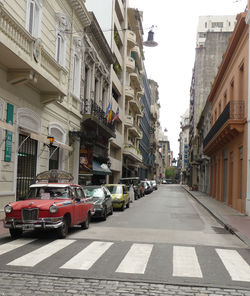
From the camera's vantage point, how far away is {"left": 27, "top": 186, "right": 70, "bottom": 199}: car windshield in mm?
11539

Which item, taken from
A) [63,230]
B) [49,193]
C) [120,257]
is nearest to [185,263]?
[120,257]

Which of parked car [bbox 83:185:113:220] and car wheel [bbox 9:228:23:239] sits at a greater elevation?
parked car [bbox 83:185:113:220]

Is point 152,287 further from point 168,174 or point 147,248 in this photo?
point 168,174

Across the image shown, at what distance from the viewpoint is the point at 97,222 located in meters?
15.3

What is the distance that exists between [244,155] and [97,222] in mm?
8770

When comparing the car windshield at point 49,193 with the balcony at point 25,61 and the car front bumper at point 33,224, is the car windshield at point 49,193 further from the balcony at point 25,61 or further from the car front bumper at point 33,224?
the balcony at point 25,61

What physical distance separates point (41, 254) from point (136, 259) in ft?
6.86

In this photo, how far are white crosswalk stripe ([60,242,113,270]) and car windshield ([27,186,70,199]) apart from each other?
91.1 inches

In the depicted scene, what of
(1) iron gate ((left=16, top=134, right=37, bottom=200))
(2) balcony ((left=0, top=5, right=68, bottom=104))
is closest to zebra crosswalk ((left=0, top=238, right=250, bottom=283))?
(1) iron gate ((left=16, top=134, right=37, bottom=200))

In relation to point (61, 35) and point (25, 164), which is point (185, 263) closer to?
point (25, 164)

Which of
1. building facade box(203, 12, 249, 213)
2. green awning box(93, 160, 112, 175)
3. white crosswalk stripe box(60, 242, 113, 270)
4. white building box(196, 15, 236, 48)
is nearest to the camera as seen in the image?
white crosswalk stripe box(60, 242, 113, 270)

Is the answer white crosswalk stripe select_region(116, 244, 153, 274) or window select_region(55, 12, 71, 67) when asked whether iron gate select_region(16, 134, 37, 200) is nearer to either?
window select_region(55, 12, 71, 67)

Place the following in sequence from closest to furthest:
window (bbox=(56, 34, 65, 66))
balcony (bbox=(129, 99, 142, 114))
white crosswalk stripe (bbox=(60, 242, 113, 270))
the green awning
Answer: white crosswalk stripe (bbox=(60, 242, 113, 270)), window (bbox=(56, 34, 65, 66)), the green awning, balcony (bbox=(129, 99, 142, 114))

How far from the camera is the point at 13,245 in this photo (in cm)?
934
